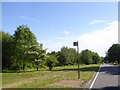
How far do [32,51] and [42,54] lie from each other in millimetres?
2380

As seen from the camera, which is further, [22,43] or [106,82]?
[22,43]

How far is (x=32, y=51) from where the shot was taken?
63406 mm

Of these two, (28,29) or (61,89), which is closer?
(61,89)

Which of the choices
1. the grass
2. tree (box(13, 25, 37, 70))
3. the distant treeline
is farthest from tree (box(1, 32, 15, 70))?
the grass

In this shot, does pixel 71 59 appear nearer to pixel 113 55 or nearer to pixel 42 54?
pixel 113 55

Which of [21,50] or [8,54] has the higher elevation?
[21,50]

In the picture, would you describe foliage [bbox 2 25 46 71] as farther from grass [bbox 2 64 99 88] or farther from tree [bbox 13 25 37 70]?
grass [bbox 2 64 99 88]

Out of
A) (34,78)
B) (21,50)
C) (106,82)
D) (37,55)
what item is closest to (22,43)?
(21,50)

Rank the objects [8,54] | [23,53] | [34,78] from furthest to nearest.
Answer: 1. [8,54]
2. [23,53]
3. [34,78]

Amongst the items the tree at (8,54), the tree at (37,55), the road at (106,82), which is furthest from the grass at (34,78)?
the tree at (8,54)

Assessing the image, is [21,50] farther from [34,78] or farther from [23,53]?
[34,78]

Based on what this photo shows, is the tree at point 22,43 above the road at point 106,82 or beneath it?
above

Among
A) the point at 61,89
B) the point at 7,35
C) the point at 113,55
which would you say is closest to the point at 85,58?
the point at 113,55

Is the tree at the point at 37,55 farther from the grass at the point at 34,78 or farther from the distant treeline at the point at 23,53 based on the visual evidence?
the grass at the point at 34,78
